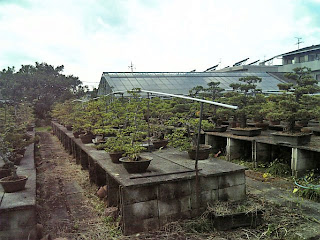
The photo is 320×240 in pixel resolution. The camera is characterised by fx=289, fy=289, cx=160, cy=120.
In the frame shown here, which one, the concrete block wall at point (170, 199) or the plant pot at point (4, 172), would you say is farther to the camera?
the plant pot at point (4, 172)

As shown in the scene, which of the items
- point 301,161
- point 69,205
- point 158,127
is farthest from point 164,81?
point 69,205

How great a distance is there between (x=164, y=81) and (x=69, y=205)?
12170 millimetres

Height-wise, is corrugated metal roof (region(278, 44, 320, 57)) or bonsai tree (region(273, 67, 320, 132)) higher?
corrugated metal roof (region(278, 44, 320, 57))

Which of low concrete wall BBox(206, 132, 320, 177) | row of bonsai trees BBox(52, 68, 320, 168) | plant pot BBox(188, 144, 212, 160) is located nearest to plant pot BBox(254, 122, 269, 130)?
row of bonsai trees BBox(52, 68, 320, 168)

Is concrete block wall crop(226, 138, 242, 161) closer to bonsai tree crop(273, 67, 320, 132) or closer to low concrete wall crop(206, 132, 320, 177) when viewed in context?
low concrete wall crop(206, 132, 320, 177)

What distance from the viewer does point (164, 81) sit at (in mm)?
16516

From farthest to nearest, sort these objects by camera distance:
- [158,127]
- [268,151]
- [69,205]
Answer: [268,151]
[158,127]
[69,205]

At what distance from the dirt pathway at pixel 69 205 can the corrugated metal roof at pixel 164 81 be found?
7.36 metres

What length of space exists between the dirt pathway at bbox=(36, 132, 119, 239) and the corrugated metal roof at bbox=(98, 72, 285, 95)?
7355 millimetres

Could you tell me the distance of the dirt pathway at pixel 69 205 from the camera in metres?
3.88

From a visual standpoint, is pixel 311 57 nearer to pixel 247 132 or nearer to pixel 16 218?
pixel 247 132

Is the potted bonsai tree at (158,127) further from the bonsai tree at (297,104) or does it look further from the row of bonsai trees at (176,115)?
the bonsai tree at (297,104)

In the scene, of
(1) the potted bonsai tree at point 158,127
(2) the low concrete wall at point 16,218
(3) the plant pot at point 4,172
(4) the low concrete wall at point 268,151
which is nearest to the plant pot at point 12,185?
(2) the low concrete wall at point 16,218

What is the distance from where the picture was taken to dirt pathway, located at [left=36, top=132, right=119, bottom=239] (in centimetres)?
388
